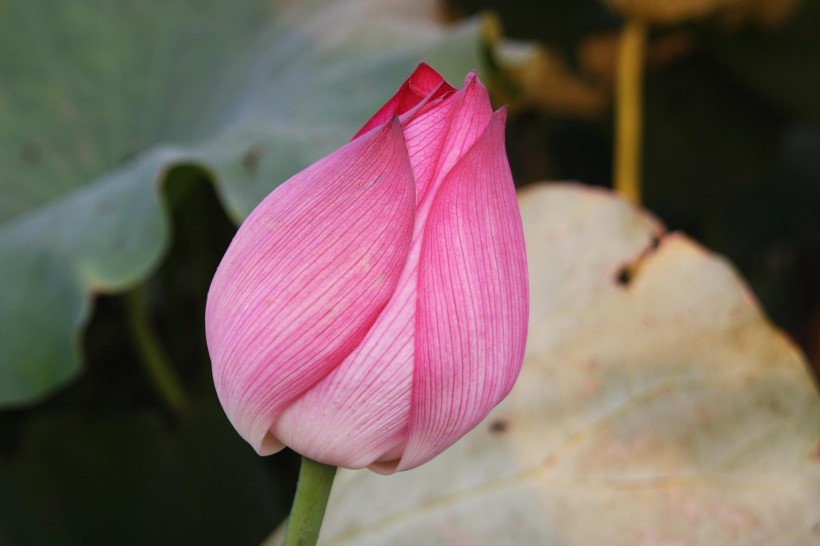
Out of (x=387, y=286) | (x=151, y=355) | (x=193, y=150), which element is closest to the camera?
(x=387, y=286)

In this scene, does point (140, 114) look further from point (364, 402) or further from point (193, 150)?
point (364, 402)

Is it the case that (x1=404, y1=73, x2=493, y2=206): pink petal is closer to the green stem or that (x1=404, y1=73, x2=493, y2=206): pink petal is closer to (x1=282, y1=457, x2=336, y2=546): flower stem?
(x1=282, y1=457, x2=336, y2=546): flower stem

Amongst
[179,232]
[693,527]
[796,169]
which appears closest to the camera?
[693,527]

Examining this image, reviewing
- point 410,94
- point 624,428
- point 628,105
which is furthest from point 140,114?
point 410,94

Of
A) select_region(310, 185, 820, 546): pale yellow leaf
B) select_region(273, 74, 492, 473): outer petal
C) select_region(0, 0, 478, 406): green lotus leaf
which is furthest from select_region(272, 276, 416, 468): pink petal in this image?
select_region(0, 0, 478, 406): green lotus leaf

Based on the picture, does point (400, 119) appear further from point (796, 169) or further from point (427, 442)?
point (796, 169)

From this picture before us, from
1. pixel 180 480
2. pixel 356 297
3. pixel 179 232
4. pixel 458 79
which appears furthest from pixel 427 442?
pixel 179 232
